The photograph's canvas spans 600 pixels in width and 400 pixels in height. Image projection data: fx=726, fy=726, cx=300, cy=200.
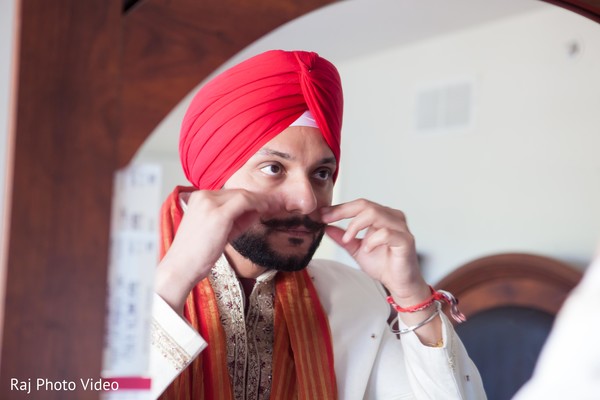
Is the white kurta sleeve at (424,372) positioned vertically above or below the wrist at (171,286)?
below

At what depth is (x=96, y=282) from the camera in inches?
21.9

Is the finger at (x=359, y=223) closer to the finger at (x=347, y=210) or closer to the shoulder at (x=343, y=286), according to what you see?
the finger at (x=347, y=210)

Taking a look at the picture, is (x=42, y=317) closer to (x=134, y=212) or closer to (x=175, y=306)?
(x=134, y=212)

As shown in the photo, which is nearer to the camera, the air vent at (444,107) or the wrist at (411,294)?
the wrist at (411,294)

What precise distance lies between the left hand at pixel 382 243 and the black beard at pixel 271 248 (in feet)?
0.10

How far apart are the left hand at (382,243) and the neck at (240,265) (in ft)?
0.49

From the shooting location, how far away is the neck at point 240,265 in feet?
3.92

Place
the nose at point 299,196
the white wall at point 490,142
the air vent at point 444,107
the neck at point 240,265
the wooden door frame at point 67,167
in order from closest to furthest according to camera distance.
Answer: the wooden door frame at point 67,167
the nose at point 299,196
the neck at point 240,265
the white wall at point 490,142
the air vent at point 444,107

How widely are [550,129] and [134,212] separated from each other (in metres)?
2.16

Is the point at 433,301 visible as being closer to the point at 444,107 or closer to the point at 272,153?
the point at 272,153

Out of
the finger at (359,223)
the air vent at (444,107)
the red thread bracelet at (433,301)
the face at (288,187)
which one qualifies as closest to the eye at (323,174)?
the face at (288,187)

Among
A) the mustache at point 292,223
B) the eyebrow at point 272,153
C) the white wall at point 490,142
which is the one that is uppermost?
the white wall at point 490,142

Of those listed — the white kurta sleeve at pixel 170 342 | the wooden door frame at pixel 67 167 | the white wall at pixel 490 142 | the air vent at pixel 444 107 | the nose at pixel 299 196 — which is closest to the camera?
the wooden door frame at pixel 67 167

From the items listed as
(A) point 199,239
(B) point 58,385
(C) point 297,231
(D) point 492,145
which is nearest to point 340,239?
(C) point 297,231
